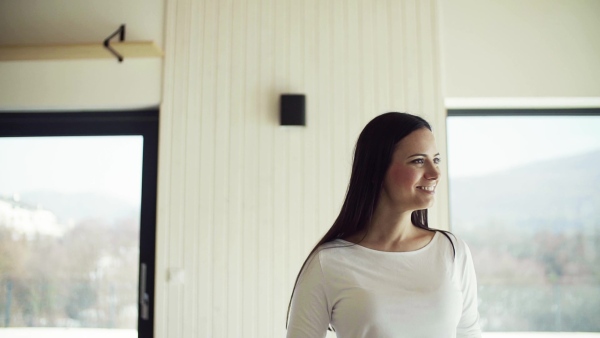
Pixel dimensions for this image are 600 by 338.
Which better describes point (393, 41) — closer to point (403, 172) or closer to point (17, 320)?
point (403, 172)

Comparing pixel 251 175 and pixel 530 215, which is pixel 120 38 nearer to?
pixel 251 175

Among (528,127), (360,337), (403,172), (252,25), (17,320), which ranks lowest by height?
(17,320)

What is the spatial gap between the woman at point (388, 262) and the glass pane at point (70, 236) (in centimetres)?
201

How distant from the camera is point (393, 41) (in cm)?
296

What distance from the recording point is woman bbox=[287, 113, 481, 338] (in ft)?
4.31

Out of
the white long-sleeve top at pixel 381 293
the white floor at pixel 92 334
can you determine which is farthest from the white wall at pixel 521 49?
the white long-sleeve top at pixel 381 293

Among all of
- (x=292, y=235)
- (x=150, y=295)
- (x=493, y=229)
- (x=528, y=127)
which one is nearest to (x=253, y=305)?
(x=292, y=235)

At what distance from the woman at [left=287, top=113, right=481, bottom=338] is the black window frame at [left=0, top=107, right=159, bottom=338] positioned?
1.88 meters

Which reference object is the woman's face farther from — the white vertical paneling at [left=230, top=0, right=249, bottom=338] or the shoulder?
the white vertical paneling at [left=230, top=0, right=249, bottom=338]

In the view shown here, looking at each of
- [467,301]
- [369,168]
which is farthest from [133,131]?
[467,301]

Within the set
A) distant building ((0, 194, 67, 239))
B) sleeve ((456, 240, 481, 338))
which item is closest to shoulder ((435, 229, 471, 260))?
sleeve ((456, 240, 481, 338))

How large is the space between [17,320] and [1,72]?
57.7 inches

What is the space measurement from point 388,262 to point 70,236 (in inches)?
94.7

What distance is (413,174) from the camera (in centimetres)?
140
